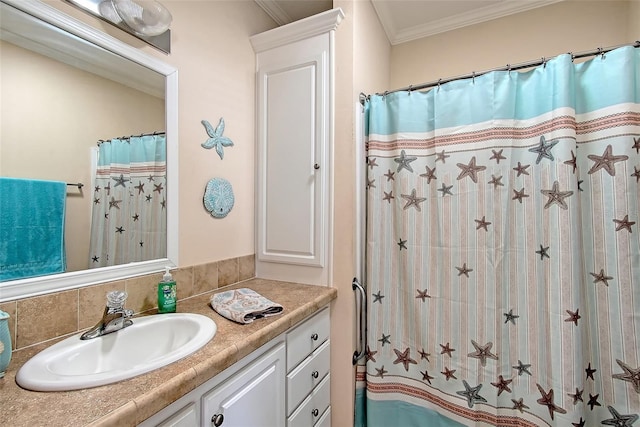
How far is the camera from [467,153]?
52.1 inches

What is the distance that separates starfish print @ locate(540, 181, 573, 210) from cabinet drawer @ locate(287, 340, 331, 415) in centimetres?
122

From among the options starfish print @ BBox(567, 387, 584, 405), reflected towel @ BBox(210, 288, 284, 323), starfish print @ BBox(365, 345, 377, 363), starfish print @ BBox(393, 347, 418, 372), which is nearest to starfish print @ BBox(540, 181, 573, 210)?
starfish print @ BBox(567, 387, 584, 405)

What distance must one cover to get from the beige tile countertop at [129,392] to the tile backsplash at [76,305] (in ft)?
0.17

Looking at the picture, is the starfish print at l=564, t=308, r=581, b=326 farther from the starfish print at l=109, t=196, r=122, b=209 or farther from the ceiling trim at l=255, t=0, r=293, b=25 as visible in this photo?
the ceiling trim at l=255, t=0, r=293, b=25

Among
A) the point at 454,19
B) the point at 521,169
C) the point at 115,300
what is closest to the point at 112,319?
the point at 115,300

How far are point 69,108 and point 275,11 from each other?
1405 mm

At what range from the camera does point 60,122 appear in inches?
35.9

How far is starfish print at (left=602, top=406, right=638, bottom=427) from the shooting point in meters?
1.05

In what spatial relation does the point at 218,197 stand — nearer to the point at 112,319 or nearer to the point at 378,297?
the point at 112,319

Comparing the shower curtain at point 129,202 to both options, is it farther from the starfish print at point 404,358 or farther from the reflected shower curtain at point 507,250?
the starfish print at point 404,358

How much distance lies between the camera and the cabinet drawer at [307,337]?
1.15 m

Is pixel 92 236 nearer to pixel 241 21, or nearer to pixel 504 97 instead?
pixel 241 21

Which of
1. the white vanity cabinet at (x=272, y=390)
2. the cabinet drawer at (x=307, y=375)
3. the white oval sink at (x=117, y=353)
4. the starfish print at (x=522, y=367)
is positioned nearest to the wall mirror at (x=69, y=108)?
the white oval sink at (x=117, y=353)

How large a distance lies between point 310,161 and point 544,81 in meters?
1.11
